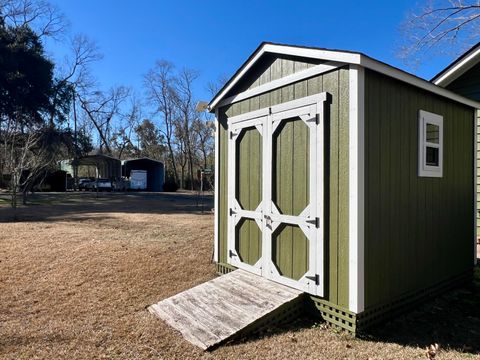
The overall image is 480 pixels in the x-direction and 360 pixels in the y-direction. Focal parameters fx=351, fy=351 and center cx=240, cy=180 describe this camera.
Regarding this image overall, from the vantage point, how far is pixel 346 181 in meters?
3.45

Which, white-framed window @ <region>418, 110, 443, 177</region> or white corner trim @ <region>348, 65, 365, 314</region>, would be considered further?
white-framed window @ <region>418, 110, 443, 177</region>

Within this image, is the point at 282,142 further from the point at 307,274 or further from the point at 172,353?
the point at 172,353

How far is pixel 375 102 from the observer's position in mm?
3551

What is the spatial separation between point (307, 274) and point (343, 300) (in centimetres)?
47

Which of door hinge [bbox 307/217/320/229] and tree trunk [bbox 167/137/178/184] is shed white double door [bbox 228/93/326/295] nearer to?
door hinge [bbox 307/217/320/229]

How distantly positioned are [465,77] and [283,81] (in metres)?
4.52

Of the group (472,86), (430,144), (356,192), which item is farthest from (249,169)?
(472,86)

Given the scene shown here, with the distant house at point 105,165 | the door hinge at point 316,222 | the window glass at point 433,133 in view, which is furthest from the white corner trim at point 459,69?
the distant house at point 105,165

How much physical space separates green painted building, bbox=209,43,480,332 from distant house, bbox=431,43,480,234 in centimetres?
167

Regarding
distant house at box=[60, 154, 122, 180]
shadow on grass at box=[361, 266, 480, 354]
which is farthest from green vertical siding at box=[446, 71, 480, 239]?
distant house at box=[60, 154, 122, 180]

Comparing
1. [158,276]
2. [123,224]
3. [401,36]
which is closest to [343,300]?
[158,276]

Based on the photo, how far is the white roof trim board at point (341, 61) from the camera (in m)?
3.37

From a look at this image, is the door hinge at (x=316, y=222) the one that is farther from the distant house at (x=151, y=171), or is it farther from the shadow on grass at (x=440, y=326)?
the distant house at (x=151, y=171)

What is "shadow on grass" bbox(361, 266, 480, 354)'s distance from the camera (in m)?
3.29
